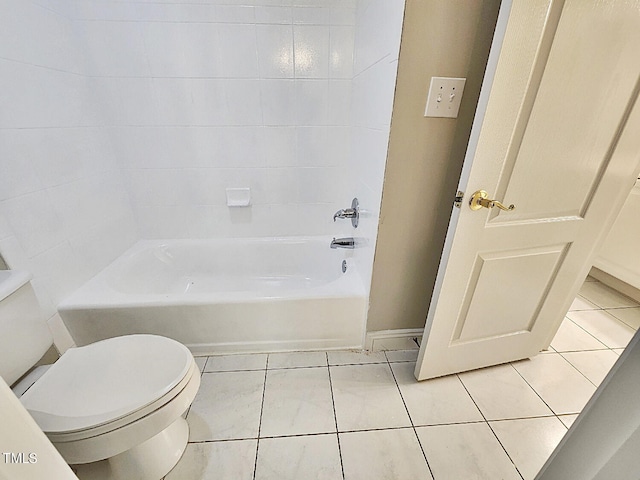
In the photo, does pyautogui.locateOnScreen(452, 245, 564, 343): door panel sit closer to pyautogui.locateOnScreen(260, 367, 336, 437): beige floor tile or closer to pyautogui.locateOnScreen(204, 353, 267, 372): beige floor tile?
pyautogui.locateOnScreen(260, 367, 336, 437): beige floor tile

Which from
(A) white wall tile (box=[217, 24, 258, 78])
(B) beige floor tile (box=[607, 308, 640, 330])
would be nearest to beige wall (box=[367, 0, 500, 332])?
(A) white wall tile (box=[217, 24, 258, 78])

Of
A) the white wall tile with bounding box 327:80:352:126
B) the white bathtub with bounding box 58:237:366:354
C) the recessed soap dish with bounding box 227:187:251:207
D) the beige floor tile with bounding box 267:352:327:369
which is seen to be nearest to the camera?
the white bathtub with bounding box 58:237:366:354

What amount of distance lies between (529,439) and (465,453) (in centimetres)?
28

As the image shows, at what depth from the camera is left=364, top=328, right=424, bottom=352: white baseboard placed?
4.56ft

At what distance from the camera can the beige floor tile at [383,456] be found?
0.94 metres

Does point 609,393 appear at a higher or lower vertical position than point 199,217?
higher

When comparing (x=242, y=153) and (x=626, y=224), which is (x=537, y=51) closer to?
(x=242, y=153)

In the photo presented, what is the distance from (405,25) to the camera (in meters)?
0.83

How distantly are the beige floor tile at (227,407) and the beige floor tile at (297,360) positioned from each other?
0.09 metres

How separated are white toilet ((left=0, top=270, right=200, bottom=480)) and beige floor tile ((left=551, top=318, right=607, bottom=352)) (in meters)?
1.84

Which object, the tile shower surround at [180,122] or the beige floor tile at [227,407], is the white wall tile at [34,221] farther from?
the beige floor tile at [227,407]

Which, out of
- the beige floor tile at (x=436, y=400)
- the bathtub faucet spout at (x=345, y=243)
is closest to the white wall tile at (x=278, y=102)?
the bathtub faucet spout at (x=345, y=243)

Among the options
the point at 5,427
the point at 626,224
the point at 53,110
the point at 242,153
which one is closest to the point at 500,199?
the point at 5,427

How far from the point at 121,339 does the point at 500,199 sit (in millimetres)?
1439
